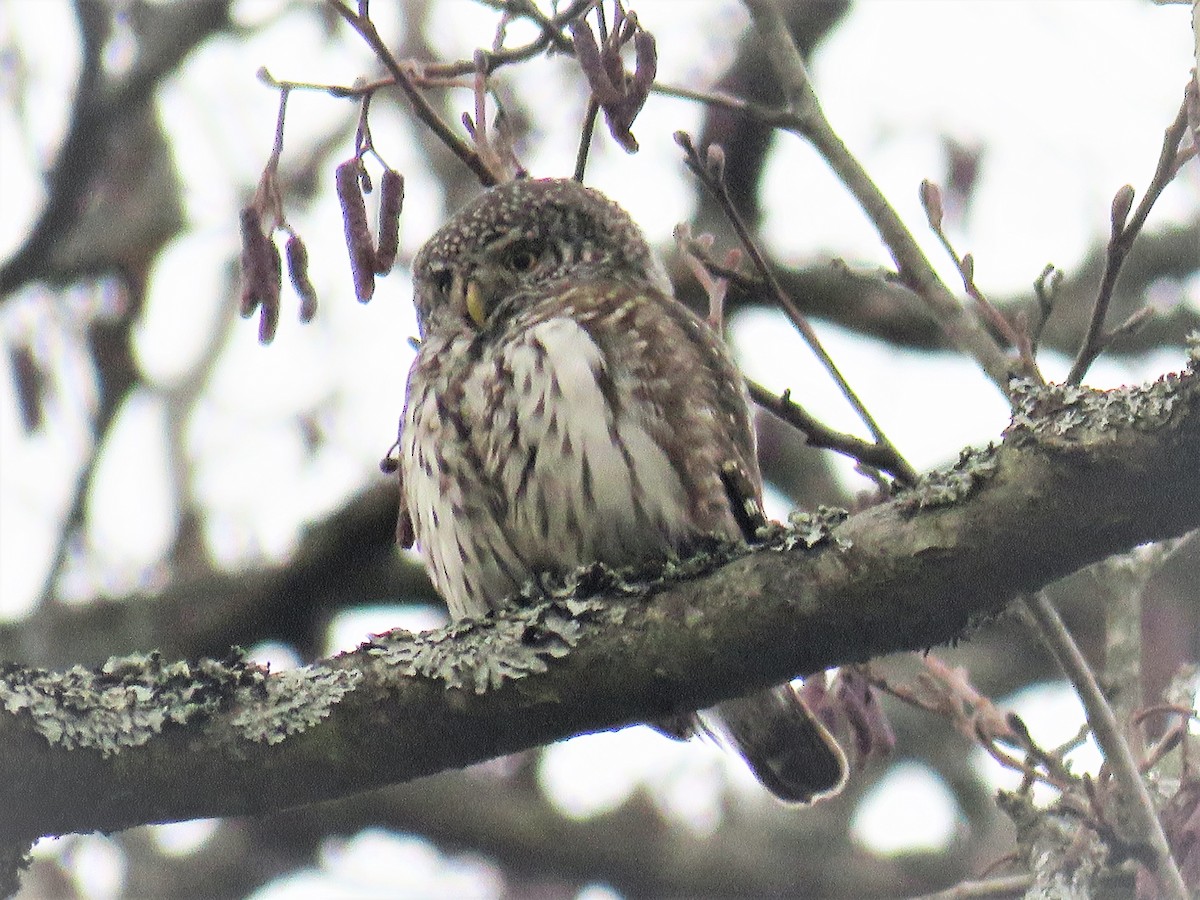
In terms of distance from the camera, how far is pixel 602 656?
2.56 meters

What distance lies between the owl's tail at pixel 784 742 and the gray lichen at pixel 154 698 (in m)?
1.40

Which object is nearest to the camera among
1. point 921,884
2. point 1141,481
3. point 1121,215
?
point 1141,481

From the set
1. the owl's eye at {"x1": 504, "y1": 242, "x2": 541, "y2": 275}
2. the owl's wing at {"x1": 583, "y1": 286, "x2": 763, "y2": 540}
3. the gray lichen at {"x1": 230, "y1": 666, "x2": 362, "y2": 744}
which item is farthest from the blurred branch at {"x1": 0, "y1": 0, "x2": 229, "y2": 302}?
the gray lichen at {"x1": 230, "y1": 666, "x2": 362, "y2": 744}

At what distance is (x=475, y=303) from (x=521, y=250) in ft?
0.83

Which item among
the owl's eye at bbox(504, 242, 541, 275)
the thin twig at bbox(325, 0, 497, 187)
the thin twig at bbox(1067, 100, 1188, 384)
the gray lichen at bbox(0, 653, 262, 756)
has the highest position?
the owl's eye at bbox(504, 242, 541, 275)

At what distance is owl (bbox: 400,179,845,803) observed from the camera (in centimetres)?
336

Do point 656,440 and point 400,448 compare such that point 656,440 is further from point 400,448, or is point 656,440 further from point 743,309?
point 743,309

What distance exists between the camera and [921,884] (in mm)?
6273

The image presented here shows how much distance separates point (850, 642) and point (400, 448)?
4.91 feet

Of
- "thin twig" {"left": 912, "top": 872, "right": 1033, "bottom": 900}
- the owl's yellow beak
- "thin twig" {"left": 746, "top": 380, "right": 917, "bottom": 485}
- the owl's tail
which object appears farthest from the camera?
the owl's yellow beak

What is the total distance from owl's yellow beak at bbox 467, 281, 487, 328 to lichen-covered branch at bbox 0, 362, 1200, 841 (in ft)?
4.38

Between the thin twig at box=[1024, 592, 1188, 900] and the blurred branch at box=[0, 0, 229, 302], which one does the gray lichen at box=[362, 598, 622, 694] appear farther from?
the blurred branch at box=[0, 0, 229, 302]

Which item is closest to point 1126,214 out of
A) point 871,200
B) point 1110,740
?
point 871,200

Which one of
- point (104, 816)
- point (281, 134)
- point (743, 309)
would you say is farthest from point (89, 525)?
point (104, 816)
